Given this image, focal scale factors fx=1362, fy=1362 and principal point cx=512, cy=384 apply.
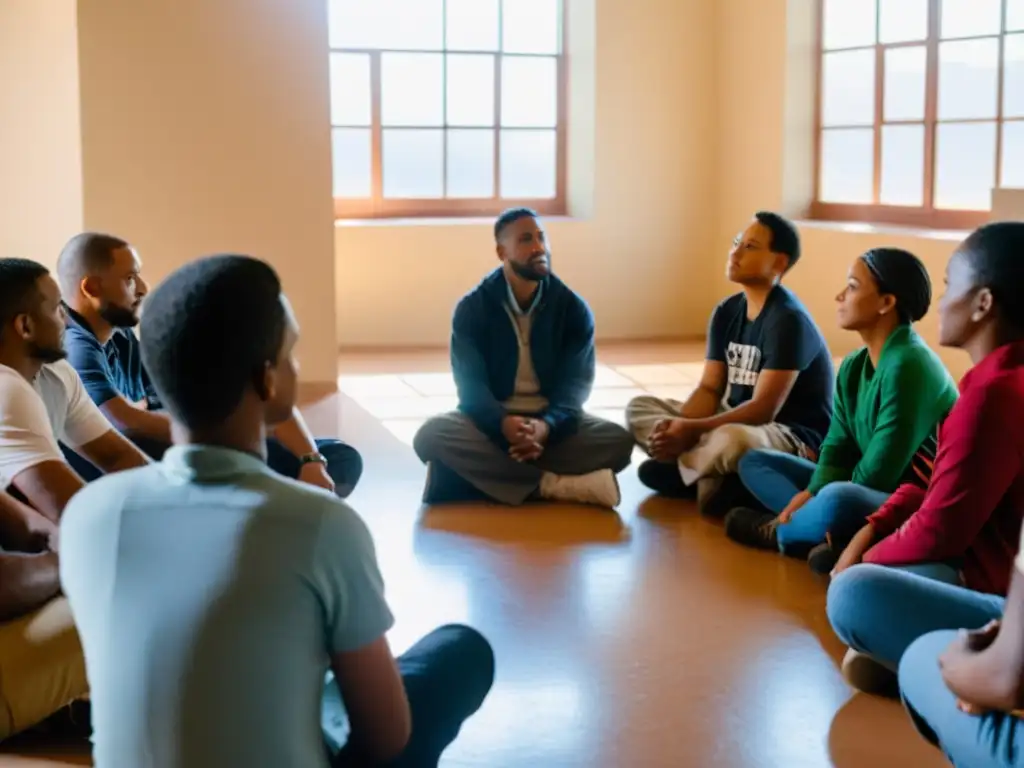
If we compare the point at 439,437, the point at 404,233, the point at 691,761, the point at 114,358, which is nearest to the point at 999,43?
the point at 404,233

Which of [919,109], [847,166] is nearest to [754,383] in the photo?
[919,109]

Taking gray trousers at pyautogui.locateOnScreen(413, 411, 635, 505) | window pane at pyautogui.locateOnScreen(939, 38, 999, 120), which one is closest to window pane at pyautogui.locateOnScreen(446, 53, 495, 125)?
window pane at pyautogui.locateOnScreen(939, 38, 999, 120)

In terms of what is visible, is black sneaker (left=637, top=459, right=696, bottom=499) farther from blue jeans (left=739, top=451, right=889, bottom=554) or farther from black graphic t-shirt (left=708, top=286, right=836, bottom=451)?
blue jeans (left=739, top=451, right=889, bottom=554)

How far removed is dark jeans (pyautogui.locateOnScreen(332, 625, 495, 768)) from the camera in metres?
1.91

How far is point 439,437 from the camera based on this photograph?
4.55m

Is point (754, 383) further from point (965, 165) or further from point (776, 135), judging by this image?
point (776, 135)

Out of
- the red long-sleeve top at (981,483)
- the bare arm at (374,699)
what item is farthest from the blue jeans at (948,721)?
the bare arm at (374,699)

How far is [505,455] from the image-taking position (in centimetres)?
454

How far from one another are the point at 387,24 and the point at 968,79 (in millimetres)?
3536

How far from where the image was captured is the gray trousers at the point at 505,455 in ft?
14.9

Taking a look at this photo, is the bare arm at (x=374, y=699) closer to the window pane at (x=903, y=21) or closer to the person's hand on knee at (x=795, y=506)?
the person's hand on knee at (x=795, y=506)

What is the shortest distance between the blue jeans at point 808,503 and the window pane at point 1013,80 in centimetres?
371

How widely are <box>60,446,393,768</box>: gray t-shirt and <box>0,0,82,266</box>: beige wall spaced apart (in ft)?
16.8

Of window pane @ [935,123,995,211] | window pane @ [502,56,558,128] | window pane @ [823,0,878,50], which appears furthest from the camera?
window pane @ [502,56,558,128]
